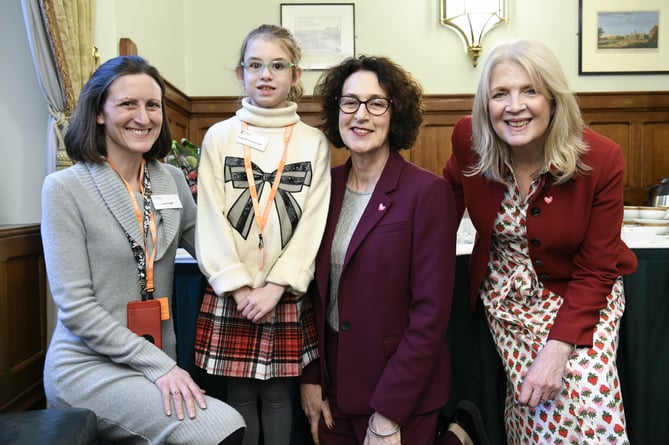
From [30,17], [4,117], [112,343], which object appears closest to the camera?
[112,343]

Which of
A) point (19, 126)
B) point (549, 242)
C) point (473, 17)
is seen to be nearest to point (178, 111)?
point (19, 126)

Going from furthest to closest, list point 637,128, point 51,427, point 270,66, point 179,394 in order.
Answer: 1. point 637,128
2. point 270,66
3. point 179,394
4. point 51,427

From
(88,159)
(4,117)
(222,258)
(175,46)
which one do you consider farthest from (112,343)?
(175,46)

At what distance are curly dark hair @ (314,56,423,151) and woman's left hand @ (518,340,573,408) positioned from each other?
0.73 metres

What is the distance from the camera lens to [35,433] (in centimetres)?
121

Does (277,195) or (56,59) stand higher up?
(56,59)

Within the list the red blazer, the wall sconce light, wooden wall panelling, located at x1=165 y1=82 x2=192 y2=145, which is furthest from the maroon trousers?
the wall sconce light

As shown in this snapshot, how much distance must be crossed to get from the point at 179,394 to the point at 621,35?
5586 millimetres

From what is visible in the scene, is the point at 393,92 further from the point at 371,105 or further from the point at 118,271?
the point at 118,271

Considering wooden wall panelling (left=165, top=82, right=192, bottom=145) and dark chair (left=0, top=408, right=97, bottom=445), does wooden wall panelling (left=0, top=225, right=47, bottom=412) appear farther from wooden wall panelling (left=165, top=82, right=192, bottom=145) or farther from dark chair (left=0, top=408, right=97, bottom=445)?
wooden wall panelling (left=165, top=82, right=192, bottom=145)

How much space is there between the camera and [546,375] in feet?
4.81

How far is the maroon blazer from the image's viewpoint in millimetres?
1413

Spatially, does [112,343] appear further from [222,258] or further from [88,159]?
[88,159]

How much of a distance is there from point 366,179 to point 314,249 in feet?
0.86
